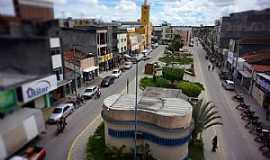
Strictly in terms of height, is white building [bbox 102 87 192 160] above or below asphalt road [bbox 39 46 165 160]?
above

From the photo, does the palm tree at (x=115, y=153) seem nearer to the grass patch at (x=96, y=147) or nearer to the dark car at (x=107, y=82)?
the grass patch at (x=96, y=147)

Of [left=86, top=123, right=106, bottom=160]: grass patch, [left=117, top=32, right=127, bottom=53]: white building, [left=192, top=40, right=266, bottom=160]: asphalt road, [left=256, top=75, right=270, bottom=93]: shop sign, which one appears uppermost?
[left=117, top=32, right=127, bottom=53]: white building

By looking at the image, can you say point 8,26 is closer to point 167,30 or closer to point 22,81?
point 22,81

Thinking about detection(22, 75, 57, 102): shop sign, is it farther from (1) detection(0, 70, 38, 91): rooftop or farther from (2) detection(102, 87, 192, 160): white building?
(2) detection(102, 87, 192, 160): white building

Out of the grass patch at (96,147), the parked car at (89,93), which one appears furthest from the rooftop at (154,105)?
the parked car at (89,93)

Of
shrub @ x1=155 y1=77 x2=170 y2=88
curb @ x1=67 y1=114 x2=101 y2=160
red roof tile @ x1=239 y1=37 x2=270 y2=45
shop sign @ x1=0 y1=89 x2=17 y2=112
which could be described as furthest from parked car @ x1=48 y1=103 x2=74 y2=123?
red roof tile @ x1=239 y1=37 x2=270 y2=45

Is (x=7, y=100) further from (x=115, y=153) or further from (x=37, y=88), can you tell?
(x=115, y=153)

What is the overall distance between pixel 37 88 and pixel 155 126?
10998 mm

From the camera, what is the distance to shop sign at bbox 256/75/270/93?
24.8 meters

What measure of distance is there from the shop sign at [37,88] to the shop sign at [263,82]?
24.6 m

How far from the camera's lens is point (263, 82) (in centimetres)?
2622

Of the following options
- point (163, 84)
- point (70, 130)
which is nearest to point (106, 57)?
point (163, 84)

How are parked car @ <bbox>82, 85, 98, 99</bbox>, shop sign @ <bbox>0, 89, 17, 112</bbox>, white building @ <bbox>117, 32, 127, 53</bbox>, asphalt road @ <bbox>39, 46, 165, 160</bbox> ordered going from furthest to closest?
white building @ <bbox>117, 32, 127, 53</bbox> → parked car @ <bbox>82, 85, 98, 99</bbox> → asphalt road @ <bbox>39, 46, 165, 160</bbox> → shop sign @ <bbox>0, 89, 17, 112</bbox>

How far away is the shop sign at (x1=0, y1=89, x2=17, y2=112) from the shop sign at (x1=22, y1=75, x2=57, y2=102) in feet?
0.75
